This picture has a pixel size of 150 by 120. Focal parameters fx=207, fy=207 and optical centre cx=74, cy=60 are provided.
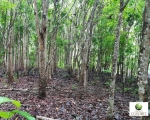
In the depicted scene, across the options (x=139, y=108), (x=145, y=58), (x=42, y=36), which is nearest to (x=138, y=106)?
(x=139, y=108)

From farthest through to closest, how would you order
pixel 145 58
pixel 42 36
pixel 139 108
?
pixel 42 36 < pixel 139 108 < pixel 145 58

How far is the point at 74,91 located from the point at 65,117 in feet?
11.9

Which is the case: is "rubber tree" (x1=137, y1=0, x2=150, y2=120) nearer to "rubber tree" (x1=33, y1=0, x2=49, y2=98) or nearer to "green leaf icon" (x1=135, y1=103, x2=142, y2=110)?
"green leaf icon" (x1=135, y1=103, x2=142, y2=110)

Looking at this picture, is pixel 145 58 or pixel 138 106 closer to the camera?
pixel 145 58

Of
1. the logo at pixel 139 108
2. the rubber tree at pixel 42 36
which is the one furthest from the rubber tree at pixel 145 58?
the rubber tree at pixel 42 36

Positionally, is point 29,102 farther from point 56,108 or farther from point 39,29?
point 39,29

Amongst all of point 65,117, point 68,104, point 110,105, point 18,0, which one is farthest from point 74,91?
point 18,0

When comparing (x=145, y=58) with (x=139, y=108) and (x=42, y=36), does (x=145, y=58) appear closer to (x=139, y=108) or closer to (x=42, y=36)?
(x=139, y=108)

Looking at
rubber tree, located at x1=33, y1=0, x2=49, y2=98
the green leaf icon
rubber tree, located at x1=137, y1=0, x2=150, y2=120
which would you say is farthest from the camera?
rubber tree, located at x1=33, y1=0, x2=49, y2=98

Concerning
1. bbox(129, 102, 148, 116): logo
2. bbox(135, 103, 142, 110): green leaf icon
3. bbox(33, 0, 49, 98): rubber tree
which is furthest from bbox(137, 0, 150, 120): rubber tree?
bbox(33, 0, 49, 98): rubber tree

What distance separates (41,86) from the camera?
7.98 m

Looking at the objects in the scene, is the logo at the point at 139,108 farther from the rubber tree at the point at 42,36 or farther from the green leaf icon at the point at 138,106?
the rubber tree at the point at 42,36

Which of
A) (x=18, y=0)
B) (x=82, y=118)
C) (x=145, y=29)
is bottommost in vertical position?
(x=82, y=118)

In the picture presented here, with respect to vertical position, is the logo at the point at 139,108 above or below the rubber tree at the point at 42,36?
below
